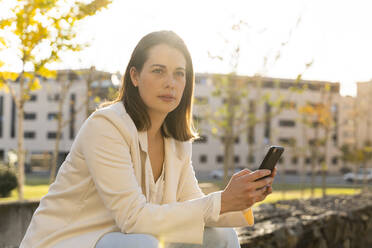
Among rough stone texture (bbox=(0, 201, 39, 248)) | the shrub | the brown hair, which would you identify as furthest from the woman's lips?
the shrub

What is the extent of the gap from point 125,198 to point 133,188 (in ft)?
0.18

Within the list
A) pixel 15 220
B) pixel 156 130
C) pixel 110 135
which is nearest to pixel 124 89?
pixel 156 130

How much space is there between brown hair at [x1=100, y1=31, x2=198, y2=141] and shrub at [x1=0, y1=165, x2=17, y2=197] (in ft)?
42.6

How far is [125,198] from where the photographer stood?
2016 millimetres

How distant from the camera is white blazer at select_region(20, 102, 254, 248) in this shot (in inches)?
79.6

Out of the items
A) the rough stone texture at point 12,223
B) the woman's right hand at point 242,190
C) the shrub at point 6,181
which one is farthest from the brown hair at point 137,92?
the shrub at point 6,181

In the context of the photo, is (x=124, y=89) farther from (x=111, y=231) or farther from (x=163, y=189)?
(x=111, y=231)

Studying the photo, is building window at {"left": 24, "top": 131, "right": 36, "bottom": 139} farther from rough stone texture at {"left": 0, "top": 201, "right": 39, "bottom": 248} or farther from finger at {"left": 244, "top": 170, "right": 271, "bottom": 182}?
finger at {"left": 244, "top": 170, "right": 271, "bottom": 182}

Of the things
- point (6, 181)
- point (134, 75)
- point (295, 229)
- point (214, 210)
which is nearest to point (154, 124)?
point (134, 75)

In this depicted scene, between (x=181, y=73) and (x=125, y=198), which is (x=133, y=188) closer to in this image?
(x=125, y=198)

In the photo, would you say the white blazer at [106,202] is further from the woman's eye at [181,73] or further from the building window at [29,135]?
the building window at [29,135]

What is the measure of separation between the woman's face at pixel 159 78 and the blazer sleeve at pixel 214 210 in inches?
16.6

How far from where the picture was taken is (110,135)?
210cm

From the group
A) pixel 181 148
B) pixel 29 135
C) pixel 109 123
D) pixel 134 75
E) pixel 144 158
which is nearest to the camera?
pixel 109 123
